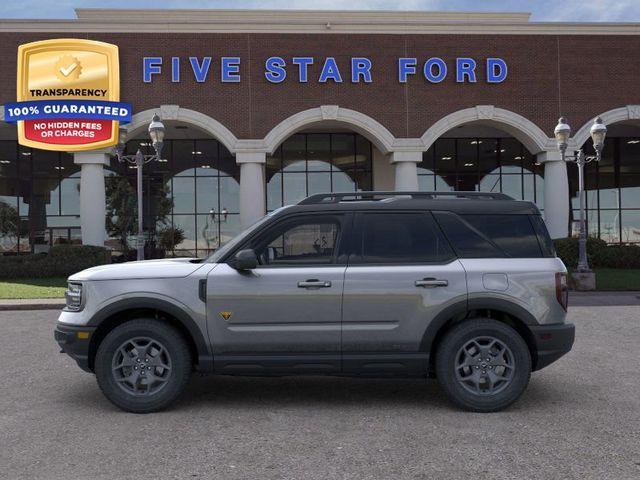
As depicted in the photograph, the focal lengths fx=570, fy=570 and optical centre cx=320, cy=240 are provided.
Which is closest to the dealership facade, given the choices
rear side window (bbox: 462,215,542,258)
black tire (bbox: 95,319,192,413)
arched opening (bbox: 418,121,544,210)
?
arched opening (bbox: 418,121,544,210)

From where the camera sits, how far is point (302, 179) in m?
29.7

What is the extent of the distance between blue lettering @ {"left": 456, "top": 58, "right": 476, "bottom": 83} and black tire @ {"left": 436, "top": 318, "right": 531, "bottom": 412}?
66.2ft

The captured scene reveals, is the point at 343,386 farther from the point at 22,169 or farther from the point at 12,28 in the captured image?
the point at 22,169

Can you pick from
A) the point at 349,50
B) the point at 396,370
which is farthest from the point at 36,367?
the point at 349,50

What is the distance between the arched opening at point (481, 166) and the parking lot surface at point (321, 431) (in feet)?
79.6

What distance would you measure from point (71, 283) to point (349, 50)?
20122 mm

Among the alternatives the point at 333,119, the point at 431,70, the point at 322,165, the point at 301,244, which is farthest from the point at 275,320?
the point at 322,165

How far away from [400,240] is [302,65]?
19.3m

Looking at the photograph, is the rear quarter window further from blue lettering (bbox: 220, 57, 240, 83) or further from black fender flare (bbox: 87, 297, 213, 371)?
blue lettering (bbox: 220, 57, 240, 83)

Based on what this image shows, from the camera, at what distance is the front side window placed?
530 cm

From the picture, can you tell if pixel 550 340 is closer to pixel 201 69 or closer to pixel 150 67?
pixel 201 69

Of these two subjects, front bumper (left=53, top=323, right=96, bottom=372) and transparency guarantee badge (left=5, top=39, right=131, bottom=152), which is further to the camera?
transparency guarantee badge (left=5, top=39, right=131, bottom=152)

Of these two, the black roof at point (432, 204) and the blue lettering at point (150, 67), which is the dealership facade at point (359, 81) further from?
the black roof at point (432, 204)

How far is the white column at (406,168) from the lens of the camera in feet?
76.5
